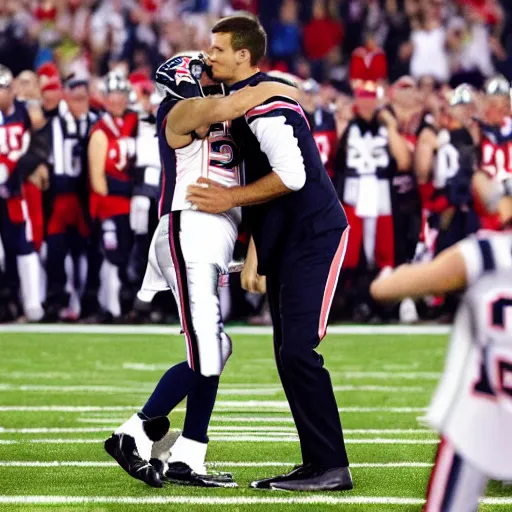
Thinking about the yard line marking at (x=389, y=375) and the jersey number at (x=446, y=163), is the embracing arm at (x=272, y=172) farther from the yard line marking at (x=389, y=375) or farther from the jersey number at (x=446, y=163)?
the jersey number at (x=446, y=163)

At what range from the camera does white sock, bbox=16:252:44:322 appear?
46.2 ft

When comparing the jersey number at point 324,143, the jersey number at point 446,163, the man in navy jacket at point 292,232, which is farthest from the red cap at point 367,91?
the man in navy jacket at point 292,232

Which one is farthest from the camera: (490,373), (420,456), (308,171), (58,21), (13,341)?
(58,21)

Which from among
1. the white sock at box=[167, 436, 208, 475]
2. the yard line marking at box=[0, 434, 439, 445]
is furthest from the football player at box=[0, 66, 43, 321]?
the white sock at box=[167, 436, 208, 475]

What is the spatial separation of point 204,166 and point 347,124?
27.8ft

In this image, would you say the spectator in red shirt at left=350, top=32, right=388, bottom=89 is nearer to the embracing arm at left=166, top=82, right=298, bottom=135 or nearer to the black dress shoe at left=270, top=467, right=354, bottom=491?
the embracing arm at left=166, top=82, right=298, bottom=135

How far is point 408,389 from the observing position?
948cm

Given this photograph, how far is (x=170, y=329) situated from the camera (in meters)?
13.7

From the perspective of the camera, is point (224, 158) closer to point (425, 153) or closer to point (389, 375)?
point (389, 375)

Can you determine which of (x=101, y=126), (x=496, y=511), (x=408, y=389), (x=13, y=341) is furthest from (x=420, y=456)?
(x=101, y=126)

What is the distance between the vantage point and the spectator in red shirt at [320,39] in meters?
21.1

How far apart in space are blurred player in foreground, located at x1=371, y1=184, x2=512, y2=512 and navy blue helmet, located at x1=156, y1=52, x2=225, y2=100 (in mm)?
2240

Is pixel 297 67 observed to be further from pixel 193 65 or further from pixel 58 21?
pixel 193 65

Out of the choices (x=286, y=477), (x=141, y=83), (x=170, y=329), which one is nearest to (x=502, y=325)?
(x=286, y=477)
